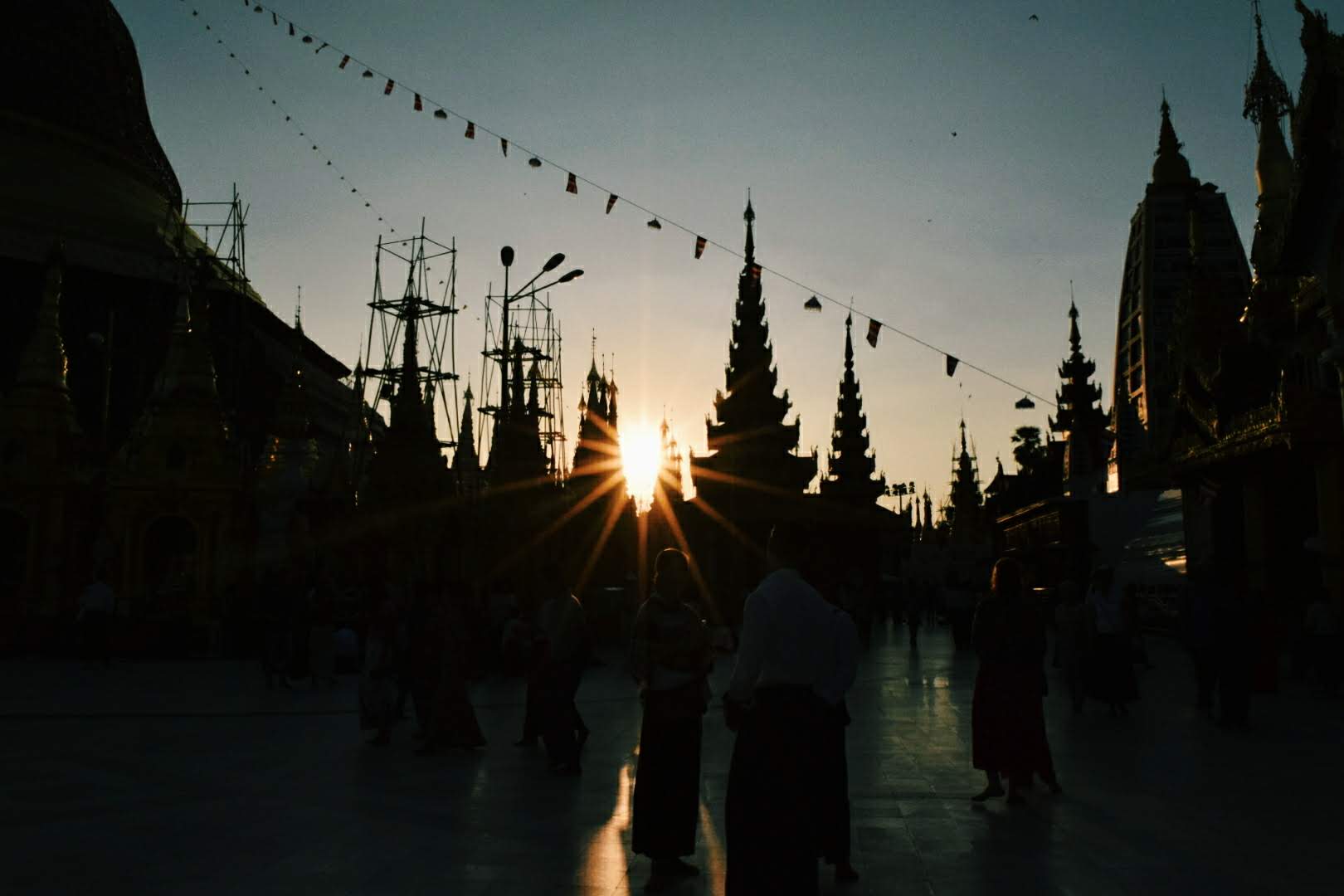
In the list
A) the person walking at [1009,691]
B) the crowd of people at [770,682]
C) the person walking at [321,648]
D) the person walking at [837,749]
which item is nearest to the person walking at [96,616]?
the person walking at [321,648]

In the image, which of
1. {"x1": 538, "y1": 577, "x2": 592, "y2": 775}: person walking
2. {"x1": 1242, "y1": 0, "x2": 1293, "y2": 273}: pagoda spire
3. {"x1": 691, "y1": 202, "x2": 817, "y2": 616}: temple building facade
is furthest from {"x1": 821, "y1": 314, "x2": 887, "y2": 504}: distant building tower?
{"x1": 538, "y1": 577, "x2": 592, "y2": 775}: person walking

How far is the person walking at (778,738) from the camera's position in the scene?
4.73 meters

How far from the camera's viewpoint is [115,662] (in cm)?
2156

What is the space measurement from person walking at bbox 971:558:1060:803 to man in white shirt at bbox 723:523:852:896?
325 cm

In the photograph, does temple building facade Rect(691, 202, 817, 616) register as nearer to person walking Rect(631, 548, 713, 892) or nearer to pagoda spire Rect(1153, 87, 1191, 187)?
pagoda spire Rect(1153, 87, 1191, 187)

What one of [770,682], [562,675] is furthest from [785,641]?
[562,675]

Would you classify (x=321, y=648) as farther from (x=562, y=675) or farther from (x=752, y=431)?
(x=752, y=431)

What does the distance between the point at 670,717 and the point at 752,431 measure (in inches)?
1919

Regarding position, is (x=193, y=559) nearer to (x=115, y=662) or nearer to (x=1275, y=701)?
(x=115, y=662)

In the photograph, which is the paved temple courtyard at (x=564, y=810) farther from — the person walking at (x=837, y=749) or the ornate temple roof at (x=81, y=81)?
the ornate temple roof at (x=81, y=81)

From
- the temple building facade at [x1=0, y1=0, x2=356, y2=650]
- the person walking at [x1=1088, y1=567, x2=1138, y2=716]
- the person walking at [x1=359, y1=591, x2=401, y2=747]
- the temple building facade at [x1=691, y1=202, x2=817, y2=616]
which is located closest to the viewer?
the person walking at [x1=359, y1=591, x2=401, y2=747]

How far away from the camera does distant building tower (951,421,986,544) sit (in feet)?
310

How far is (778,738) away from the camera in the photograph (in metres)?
4.85

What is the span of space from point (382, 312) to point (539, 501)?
878 cm
